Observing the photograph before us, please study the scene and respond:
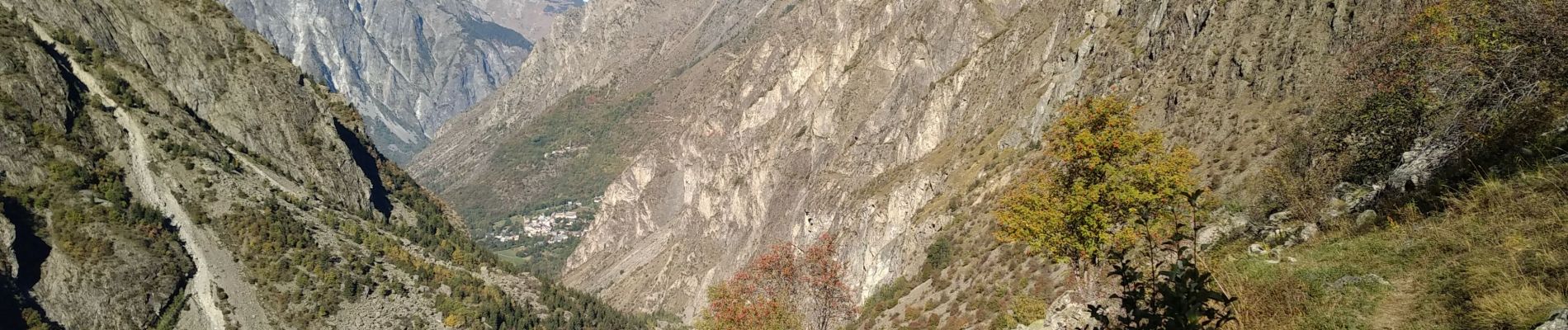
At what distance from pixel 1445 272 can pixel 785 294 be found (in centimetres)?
2338

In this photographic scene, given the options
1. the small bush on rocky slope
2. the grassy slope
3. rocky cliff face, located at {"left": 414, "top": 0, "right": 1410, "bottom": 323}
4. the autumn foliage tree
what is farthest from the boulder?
rocky cliff face, located at {"left": 414, "top": 0, "right": 1410, "bottom": 323}

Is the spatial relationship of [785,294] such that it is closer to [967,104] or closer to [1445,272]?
[1445,272]

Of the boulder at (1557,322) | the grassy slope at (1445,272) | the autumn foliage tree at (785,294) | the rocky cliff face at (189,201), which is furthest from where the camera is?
the rocky cliff face at (189,201)

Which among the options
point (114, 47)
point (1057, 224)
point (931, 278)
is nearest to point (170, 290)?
point (114, 47)

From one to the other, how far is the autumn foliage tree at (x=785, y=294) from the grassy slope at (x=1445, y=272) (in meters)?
19.3

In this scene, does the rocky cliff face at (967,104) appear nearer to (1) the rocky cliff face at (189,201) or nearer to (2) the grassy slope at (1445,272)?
(2) the grassy slope at (1445,272)

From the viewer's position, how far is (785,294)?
30500mm

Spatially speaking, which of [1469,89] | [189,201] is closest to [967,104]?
[1469,89]

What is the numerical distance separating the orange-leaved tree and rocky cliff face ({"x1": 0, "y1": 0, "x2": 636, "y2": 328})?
7324 cm

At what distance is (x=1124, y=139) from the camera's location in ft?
67.8

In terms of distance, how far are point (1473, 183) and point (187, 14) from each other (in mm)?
130447

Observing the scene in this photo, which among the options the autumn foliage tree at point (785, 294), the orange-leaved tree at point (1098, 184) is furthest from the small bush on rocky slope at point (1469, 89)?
the autumn foliage tree at point (785, 294)

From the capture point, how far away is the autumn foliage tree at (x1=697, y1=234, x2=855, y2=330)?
3019cm

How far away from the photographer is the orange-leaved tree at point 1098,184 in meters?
19.7
